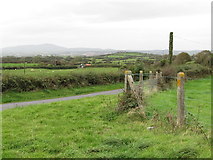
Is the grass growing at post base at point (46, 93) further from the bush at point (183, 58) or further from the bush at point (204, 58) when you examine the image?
the bush at point (204, 58)

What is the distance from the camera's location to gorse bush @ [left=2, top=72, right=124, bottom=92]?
2017cm

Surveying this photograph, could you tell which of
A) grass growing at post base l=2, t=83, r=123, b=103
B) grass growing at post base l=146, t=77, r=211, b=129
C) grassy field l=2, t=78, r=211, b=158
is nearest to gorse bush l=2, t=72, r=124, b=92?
grass growing at post base l=2, t=83, r=123, b=103

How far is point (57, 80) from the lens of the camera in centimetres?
2350

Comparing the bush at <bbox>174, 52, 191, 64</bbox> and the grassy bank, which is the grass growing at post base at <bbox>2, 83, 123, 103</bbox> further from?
the bush at <bbox>174, 52, 191, 64</bbox>

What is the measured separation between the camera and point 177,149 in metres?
5.10

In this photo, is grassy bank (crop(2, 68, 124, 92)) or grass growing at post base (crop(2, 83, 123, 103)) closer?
grass growing at post base (crop(2, 83, 123, 103))

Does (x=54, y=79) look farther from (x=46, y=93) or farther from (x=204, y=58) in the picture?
(x=204, y=58)

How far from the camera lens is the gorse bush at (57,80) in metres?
20.2

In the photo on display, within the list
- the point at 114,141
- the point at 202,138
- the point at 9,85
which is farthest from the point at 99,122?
the point at 9,85

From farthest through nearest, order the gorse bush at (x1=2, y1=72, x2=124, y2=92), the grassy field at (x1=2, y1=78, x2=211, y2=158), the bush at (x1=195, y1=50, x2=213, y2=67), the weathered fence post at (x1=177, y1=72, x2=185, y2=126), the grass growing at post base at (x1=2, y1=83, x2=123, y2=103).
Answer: the bush at (x1=195, y1=50, x2=213, y2=67) → the gorse bush at (x1=2, y1=72, x2=124, y2=92) → the grass growing at post base at (x1=2, y1=83, x2=123, y2=103) → the weathered fence post at (x1=177, y1=72, x2=185, y2=126) → the grassy field at (x1=2, y1=78, x2=211, y2=158)

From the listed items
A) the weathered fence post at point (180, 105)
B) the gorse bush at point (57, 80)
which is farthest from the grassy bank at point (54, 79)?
the weathered fence post at point (180, 105)

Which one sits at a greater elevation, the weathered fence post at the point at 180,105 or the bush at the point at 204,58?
the bush at the point at 204,58

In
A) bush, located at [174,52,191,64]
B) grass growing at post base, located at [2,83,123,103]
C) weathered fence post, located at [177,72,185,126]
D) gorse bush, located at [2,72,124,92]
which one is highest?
bush, located at [174,52,191,64]

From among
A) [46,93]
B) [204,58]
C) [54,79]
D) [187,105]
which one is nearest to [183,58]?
[204,58]
